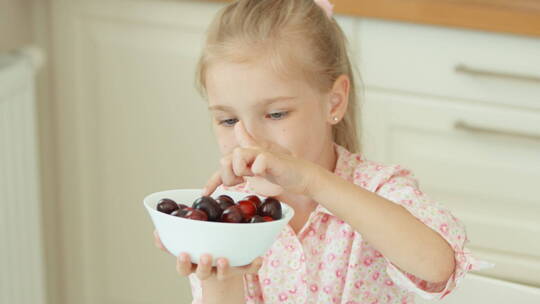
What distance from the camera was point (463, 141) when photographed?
1953 millimetres

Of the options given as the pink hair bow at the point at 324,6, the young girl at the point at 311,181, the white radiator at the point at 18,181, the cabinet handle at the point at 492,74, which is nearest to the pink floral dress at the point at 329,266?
the young girl at the point at 311,181

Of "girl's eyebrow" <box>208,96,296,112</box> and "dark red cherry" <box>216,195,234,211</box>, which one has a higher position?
"girl's eyebrow" <box>208,96,296,112</box>

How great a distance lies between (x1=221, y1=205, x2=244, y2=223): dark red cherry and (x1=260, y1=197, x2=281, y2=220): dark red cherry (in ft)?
0.13

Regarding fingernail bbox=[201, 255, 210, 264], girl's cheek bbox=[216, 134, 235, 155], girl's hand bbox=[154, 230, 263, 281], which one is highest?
girl's cheek bbox=[216, 134, 235, 155]

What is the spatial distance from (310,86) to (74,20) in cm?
106

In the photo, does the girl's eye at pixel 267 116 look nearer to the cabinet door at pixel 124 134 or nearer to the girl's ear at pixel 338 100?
the girl's ear at pixel 338 100

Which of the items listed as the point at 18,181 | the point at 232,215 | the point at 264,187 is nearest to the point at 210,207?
the point at 232,215

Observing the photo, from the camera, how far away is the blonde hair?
4.23 feet

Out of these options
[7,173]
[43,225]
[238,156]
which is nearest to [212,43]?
[238,156]

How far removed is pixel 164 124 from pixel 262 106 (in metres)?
1.04

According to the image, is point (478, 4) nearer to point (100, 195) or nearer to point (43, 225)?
point (100, 195)

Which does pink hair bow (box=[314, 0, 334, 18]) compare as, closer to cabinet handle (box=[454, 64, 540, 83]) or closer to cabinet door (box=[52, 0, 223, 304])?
cabinet handle (box=[454, 64, 540, 83])

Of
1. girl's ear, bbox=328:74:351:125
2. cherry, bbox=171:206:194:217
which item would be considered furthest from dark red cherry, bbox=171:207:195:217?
girl's ear, bbox=328:74:351:125

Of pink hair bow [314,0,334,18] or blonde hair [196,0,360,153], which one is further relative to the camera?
pink hair bow [314,0,334,18]
